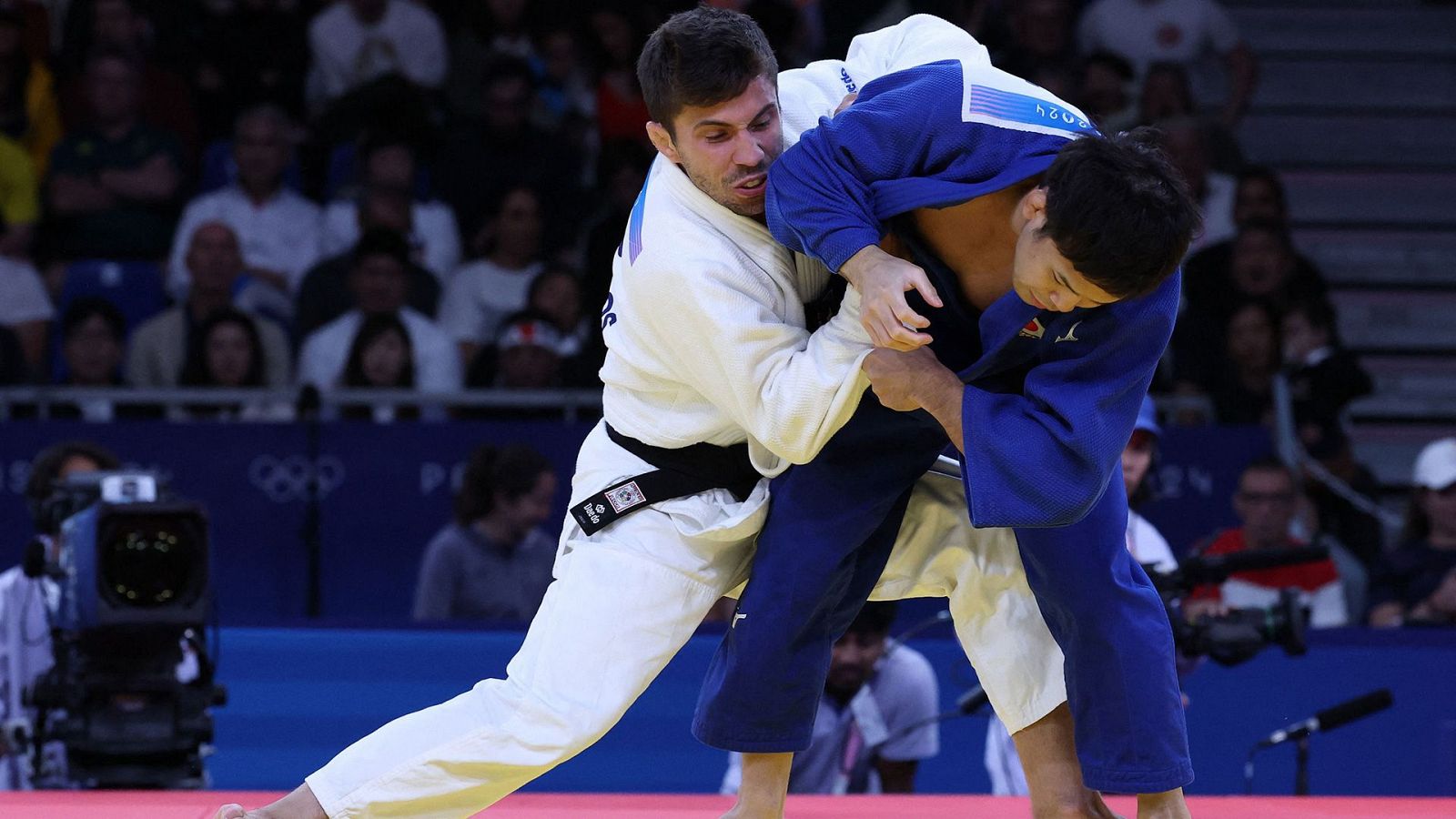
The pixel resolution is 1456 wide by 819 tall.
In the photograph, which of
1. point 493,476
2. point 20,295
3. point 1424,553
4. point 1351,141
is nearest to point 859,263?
point 493,476

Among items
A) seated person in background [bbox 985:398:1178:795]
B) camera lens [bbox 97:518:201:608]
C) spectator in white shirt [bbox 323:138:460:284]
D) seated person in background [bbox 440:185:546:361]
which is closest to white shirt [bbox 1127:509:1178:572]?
seated person in background [bbox 985:398:1178:795]

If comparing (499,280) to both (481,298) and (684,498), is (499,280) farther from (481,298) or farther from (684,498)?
(684,498)

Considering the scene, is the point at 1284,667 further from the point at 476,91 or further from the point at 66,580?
the point at 476,91

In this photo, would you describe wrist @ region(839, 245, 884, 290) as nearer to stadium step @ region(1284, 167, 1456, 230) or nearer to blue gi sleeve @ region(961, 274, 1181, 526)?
blue gi sleeve @ region(961, 274, 1181, 526)

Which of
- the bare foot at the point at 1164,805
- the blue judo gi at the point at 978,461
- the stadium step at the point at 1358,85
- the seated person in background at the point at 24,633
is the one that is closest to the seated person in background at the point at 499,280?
the seated person in background at the point at 24,633

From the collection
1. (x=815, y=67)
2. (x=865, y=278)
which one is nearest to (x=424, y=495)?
(x=815, y=67)

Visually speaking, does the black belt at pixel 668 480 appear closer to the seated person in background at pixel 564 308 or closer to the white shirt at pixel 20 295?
the seated person in background at pixel 564 308

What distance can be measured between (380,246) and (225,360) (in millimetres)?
705

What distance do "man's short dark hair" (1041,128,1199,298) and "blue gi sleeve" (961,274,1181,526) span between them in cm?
10

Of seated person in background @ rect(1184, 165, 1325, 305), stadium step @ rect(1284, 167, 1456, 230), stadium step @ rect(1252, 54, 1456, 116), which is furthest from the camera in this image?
stadium step @ rect(1252, 54, 1456, 116)

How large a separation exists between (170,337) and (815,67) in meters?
3.70

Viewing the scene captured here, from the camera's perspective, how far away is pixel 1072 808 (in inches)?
114

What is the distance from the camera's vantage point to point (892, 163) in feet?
8.73

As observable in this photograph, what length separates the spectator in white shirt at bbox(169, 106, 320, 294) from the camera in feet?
22.1
